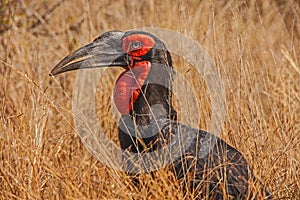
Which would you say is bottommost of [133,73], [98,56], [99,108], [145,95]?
[99,108]

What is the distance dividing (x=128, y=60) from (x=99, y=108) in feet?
3.22

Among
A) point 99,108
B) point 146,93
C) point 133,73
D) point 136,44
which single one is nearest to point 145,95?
point 146,93

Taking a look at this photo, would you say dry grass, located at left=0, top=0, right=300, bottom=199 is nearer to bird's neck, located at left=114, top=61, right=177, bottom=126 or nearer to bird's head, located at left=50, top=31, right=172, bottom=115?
bird's head, located at left=50, top=31, right=172, bottom=115

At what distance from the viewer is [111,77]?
467 centimetres

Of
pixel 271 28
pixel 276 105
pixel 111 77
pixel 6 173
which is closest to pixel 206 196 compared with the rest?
pixel 6 173

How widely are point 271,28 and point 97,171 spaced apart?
2.99m

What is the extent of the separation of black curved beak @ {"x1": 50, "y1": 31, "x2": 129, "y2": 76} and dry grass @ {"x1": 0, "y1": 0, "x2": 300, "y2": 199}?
0.13m

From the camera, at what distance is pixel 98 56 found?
10.9 feet

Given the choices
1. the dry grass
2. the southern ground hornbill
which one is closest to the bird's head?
the southern ground hornbill

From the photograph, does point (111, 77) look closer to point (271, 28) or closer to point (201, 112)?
point (201, 112)

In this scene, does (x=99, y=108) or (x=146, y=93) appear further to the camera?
(x=99, y=108)

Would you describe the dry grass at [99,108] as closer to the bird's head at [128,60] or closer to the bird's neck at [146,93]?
the bird's head at [128,60]

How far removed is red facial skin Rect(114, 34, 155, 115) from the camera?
3.29 m

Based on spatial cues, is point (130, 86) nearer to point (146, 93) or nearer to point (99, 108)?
point (146, 93)
